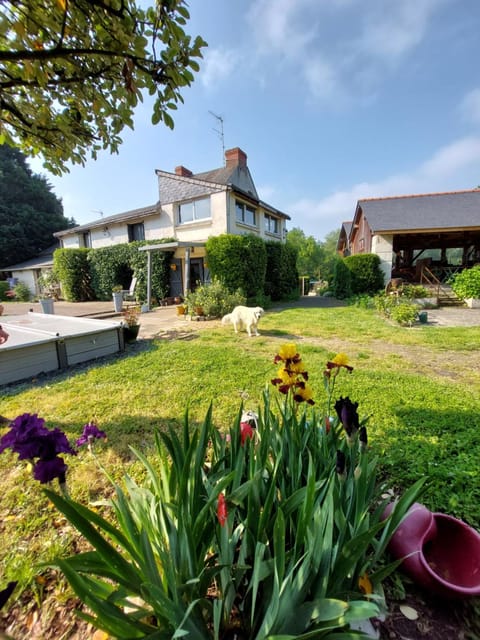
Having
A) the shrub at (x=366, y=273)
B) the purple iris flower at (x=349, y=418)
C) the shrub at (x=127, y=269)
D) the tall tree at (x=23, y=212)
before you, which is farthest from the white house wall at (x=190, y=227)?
the tall tree at (x=23, y=212)

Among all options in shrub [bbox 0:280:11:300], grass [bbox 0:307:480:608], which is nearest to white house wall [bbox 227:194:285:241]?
grass [bbox 0:307:480:608]

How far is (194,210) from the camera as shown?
14227mm

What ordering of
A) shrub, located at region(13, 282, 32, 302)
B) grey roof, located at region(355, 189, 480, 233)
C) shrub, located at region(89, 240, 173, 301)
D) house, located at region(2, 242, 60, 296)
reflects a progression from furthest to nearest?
house, located at region(2, 242, 60, 296) → shrub, located at region(13, 282, 32, 302) → shrub, located at region(89, 240, 173, 301) → grey roof, located at region(355, 189, 480, 233)

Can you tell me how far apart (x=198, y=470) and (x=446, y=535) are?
A: 1.39 meters

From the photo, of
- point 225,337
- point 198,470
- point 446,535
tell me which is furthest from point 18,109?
point 225,337

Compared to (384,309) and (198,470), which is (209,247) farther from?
(198,470)

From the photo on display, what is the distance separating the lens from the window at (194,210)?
13805 mm

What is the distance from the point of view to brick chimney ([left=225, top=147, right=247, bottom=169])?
16922 mm

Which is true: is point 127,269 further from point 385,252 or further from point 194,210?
point 385,252

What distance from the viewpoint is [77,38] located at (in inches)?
78.0

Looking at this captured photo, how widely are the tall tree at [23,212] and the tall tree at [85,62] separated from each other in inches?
1541

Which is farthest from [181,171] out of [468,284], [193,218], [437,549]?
[437,549]

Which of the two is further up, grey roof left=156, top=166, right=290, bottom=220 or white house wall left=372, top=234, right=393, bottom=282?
grey roof left=156, top=166, right=290, bottom=220

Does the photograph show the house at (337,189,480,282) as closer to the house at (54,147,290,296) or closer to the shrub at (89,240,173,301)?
the house at (54,147,290,296)
